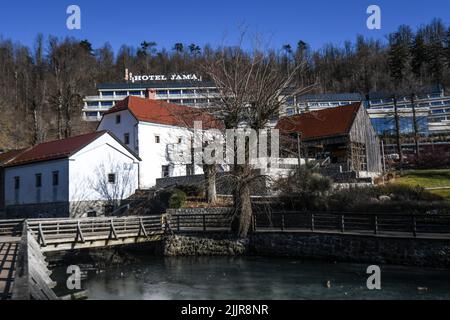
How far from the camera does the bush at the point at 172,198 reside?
31062mm

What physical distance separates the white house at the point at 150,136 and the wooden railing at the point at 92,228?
43.2ft

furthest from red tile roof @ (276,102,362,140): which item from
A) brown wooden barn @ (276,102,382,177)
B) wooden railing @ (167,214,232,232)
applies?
wooden railing @ (167,214,232,232)

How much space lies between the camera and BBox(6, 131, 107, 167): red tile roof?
34.8m

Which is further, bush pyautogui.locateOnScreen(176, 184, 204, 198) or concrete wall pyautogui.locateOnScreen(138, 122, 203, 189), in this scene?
concrete wall pyautogui.locateOnScreen(138, 122, 203, 189)

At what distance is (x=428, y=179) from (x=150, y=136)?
2455 cm

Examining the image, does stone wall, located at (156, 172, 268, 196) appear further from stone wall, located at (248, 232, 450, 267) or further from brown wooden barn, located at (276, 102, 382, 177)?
brown wooden barn, located at (276, 102, 382, 177)

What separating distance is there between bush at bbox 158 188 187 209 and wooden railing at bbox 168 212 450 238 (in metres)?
2.45

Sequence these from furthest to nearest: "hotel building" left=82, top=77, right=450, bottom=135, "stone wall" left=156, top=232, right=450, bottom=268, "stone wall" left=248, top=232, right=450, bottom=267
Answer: "hotel building" left=82, top=77, right=450, bottom=135 < "stone wall" left=156, top=232, right=450, bottom=268 < "stone wall" left=248, top=232, right=450, bottom=267

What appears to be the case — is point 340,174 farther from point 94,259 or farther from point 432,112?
point 432,112

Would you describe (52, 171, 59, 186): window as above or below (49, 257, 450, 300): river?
above

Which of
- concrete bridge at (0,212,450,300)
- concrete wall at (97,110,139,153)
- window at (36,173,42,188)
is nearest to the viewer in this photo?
concrete bridge at (0,212,450,300)

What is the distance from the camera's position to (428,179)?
1405 inches

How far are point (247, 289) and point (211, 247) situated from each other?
993 cm

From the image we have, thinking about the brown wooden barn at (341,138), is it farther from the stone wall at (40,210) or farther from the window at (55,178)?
the stone wall at (40,210)
